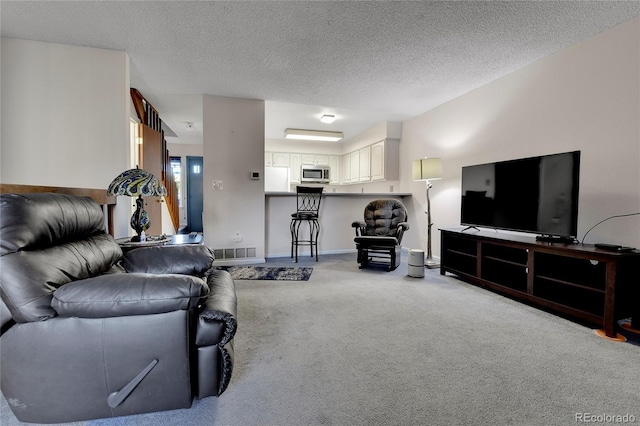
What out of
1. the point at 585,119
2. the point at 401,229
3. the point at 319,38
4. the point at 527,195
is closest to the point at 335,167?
the point at 401,229

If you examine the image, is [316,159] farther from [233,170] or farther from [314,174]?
[233,170]

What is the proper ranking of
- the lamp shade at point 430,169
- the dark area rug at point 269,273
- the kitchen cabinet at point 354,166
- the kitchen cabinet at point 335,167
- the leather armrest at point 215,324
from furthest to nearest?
the kitchen cabinet at point 335,167 → the kitchen cabinet at point 354,166 → the lamp shade at point 430,169 → the dark area rug at point 269,273 → the leather armrest at point 215,324

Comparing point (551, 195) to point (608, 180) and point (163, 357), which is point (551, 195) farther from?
point (163, 357)

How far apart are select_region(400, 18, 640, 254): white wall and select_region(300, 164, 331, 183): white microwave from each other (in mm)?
3669

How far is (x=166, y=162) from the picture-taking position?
575 centimetres

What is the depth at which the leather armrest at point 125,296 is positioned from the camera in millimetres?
1049

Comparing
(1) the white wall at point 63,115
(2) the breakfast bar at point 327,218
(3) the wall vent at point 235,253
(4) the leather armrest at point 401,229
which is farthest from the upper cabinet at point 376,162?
(1) the white wall at point 63,115

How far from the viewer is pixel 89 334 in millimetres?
1085

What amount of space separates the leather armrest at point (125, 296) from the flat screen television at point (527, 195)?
116 inches

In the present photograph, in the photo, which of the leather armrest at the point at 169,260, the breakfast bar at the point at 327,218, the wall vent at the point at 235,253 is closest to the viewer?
the leather armrest at the point at 169,260

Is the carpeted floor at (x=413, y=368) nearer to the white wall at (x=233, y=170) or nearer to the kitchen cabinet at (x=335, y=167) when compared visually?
the white wall at (x=233, y=170)

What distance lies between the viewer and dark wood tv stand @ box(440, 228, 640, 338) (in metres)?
2.00

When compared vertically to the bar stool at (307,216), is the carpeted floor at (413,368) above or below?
below

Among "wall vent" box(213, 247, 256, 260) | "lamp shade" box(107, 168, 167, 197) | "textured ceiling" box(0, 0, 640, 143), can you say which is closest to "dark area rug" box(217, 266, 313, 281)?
"wall vent" box(213, 247, 256, 260)
